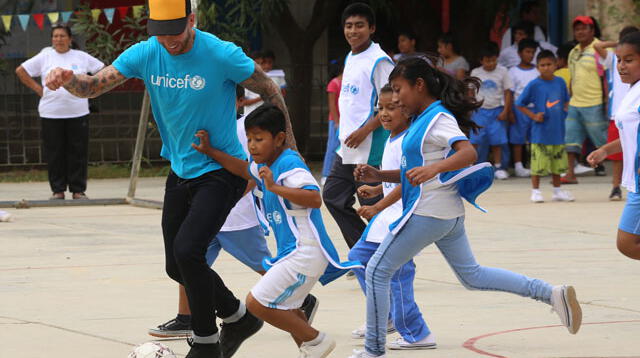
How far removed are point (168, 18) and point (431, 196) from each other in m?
1.43

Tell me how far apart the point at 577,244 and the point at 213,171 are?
4520 mm

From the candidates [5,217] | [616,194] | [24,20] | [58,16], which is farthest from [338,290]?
[24,20]

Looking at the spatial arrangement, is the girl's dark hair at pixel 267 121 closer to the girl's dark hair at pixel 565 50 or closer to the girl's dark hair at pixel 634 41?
the girl's dark hair at pixel 634 41

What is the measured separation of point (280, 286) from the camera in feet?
16.6

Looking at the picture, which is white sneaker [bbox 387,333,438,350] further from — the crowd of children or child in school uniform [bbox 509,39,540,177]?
child in school uniform [bbox 509,39,540,177]

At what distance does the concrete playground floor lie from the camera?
18.8 ft

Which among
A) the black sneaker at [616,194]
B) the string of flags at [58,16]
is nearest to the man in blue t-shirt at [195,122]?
the black sneaker at [616,194]

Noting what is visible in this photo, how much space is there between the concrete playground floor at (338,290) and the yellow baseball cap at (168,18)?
1534 millimetres

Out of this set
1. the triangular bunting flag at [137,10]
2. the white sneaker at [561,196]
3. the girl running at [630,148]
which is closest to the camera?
the girl running at [630,148]

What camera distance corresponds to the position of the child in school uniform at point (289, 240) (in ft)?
16.6

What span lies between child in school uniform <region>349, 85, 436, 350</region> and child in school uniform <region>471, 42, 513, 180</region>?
28.9 ft

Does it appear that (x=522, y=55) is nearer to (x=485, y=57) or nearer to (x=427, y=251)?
(x=485, y=57)

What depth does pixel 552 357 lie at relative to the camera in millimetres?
5367

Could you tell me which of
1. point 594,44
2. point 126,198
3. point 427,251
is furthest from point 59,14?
point 427,251
